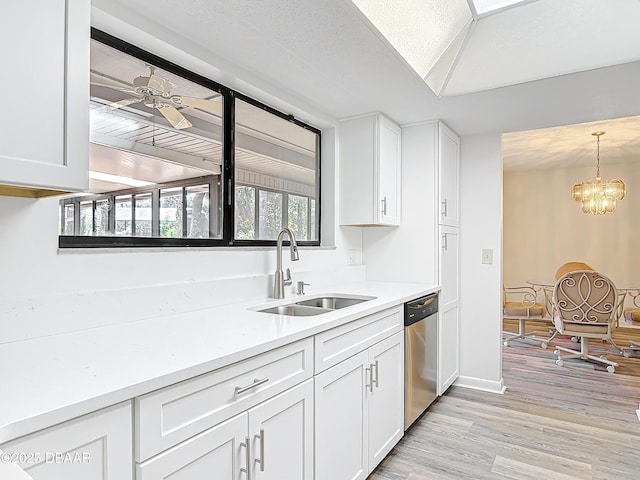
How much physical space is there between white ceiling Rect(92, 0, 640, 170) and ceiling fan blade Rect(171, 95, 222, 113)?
0.51ft

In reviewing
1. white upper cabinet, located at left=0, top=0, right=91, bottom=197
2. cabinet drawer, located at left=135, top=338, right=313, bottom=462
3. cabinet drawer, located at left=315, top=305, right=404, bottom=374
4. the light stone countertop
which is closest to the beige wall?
cabinet drawer, located at left=315, top=305, right=404, bottom=374

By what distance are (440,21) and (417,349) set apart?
1.90 meters

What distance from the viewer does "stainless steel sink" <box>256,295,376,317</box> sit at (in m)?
2.13

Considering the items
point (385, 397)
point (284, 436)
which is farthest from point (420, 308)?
point (284, 436)

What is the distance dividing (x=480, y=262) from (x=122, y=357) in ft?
9.67

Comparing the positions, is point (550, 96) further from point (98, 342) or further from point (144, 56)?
point (98, 342)

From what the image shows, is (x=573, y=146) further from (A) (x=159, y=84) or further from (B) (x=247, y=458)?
(B) (x=247, y=458)

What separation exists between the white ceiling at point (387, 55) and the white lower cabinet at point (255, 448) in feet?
4.88

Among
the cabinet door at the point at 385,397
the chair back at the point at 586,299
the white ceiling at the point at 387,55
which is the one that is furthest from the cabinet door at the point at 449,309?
the chair back at the point at 586,299

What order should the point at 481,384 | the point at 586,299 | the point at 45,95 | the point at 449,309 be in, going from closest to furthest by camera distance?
the point at 45,95
the point at 449,309
the point at 481,384
the point at 586,299

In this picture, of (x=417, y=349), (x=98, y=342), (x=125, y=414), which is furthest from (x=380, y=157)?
(x=125, y=414)

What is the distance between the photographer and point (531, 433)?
2.52m

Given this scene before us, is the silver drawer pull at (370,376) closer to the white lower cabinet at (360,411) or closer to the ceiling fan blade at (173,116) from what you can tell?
the white lower cabinet at (360,411)

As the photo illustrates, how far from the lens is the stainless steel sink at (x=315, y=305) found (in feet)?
6.98
